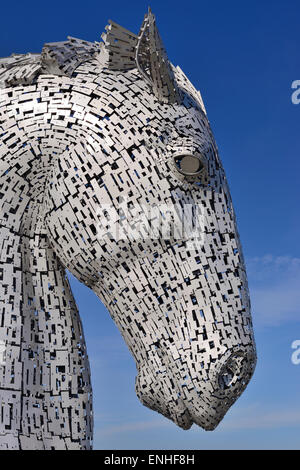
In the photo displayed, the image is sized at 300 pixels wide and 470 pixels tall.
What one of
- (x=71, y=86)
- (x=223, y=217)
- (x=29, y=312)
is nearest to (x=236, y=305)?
(x=223, y=217)

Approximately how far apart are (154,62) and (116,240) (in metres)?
0.78

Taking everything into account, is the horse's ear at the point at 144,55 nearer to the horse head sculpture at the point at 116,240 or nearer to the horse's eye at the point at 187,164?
the horse head sculpture at the point at 116,240

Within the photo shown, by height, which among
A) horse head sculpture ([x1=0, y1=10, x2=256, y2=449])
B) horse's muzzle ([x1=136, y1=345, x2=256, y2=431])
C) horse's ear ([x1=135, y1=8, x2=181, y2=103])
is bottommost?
horse's muzzle ([x1=136, y1=345, x2=256, y2=431])

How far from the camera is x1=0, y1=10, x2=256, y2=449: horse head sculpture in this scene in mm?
3148

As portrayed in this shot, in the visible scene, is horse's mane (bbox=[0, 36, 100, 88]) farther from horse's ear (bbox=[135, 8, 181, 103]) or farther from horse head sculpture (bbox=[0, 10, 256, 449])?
horse's ear (bbox=[135, 8, 181, 103])

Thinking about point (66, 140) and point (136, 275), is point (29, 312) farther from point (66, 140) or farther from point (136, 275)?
point (66, 140)

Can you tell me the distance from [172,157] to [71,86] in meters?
0.55

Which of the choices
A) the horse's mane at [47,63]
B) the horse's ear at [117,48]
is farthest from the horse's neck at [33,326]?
the horse's ear at [117,48]

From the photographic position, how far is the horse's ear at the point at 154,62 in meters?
3.28

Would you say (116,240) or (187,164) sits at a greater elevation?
(187,164)

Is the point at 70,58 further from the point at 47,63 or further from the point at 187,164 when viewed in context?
the point at 187,164

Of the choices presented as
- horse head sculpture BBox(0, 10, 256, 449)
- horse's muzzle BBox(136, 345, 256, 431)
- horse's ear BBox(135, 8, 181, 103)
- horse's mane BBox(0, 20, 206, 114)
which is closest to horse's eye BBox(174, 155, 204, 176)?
horse head sculpture BBox(0, 10, 256, 449)

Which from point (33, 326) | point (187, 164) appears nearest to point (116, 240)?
point (187, 164)

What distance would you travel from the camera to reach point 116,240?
316 cm
